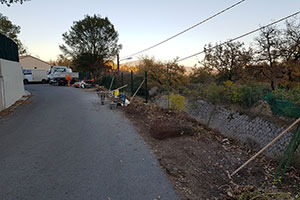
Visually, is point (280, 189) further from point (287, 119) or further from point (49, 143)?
point (287, 119)

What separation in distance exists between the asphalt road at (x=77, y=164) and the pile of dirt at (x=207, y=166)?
30 cm

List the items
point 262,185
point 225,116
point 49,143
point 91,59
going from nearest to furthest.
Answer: point 262,185
point 49,143
point 225,116
point 91,59

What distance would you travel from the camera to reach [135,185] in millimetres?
3234

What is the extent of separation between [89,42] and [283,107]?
28822mm

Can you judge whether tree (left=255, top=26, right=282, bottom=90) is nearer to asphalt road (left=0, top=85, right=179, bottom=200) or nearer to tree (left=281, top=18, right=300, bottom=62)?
tree (left=281, top=18, right=300, bottom=62)

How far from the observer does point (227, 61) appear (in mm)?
16516

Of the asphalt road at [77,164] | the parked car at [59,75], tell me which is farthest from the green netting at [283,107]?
the parked car at [59,75]

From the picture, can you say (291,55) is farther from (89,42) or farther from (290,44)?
(89,42)

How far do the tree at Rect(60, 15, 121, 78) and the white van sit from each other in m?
5.00

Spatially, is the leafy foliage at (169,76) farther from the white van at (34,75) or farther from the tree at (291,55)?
the white van at (34,75)

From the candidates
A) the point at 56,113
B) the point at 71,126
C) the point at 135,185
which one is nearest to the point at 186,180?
the point at 135,185

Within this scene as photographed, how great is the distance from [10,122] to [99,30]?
26901mm

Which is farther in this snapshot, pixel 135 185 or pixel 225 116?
pixel 225 116

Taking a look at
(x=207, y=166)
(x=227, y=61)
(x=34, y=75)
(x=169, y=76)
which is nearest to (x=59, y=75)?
(x=34, y=75)
